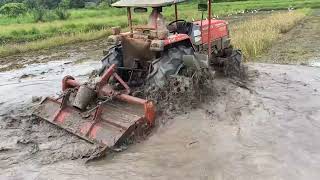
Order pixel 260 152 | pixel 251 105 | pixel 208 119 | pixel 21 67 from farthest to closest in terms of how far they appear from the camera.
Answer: pixel 21 67 → pixel 251 105 → pixel 208 119 → pixel 260 152

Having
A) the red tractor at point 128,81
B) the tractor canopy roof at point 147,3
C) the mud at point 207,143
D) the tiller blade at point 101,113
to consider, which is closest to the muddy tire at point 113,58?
the red tractor at point 128,81

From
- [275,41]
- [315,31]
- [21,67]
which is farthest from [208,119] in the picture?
[315,31]

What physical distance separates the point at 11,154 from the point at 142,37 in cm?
278

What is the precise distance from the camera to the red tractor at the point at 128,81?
6543 millimetres

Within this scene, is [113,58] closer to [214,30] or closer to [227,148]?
Answer: [214,30]

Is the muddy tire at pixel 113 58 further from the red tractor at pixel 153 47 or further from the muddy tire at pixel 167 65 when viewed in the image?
the muddy tire at pixel 167 65

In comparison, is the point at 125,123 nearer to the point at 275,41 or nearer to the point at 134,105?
the point at 134,105

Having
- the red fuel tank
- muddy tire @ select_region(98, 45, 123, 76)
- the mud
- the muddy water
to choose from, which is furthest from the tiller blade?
the red fuel tank

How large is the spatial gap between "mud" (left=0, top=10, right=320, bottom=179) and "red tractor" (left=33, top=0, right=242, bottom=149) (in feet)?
0.76

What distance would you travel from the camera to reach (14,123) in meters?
7.71

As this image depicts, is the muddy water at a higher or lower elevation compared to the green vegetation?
lower

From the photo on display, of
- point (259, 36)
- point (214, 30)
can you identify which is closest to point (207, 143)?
point (214, 30)

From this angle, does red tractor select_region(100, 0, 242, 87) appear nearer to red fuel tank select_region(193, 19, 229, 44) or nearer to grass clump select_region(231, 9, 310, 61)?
red fuel tank select_region(193, 19, 229, 44)

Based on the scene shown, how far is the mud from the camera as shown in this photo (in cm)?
587
